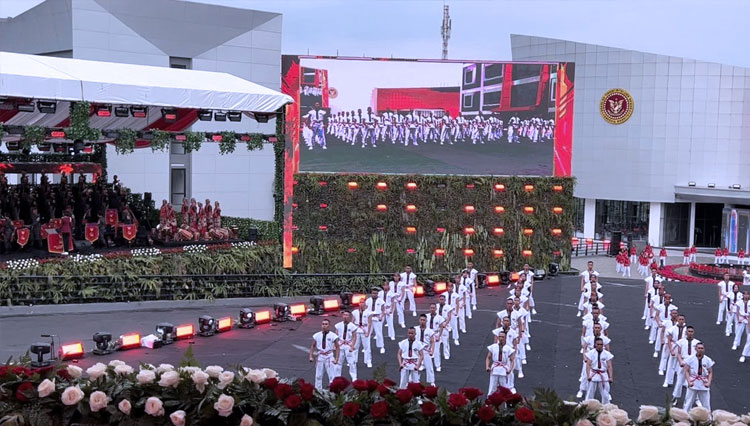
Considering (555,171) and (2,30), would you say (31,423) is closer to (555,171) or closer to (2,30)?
(555,171)

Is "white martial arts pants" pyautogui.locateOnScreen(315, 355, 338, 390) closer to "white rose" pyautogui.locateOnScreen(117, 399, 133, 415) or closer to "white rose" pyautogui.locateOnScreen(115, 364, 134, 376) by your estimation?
"white rose" pyautogui.locateOnScreen(115, 364, 134, 376)

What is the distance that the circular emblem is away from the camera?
53156 millimetres

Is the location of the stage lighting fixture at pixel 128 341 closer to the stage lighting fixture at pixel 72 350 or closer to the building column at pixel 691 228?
the stage lighting fixture at pixel 72 350

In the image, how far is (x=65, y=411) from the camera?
22.5ft

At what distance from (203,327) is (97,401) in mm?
14052

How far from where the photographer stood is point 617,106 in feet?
175

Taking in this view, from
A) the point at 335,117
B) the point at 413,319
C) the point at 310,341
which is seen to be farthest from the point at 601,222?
the point at 310,341

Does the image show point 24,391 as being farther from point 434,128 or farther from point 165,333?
point 434,128

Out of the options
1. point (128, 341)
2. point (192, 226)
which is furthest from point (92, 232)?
point (128, 341)

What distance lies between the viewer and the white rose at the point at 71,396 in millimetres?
6707

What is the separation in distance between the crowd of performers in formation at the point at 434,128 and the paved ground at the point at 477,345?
780cm

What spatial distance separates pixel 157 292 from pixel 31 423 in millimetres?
17789

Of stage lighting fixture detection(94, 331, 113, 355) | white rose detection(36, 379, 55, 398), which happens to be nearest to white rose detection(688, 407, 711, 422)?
white rose detection(36, 379, 55, 398)

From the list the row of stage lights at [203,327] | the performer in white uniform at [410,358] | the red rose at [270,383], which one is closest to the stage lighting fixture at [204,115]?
the row of stage lights at [203,327]
